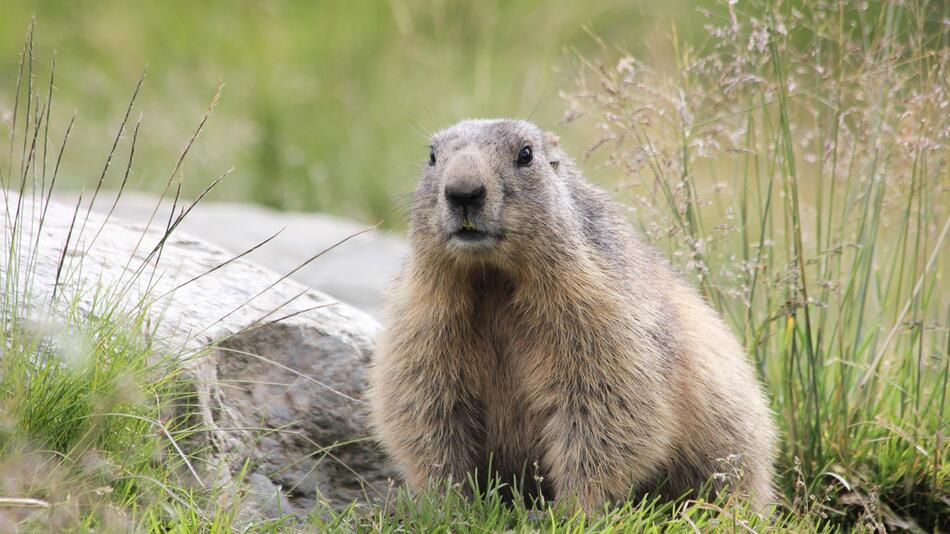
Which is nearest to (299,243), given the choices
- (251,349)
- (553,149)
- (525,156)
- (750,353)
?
(251,349)

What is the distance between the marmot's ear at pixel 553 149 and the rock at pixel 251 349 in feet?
3.77

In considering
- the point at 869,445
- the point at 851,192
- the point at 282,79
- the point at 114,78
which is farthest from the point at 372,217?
the point at 869,445

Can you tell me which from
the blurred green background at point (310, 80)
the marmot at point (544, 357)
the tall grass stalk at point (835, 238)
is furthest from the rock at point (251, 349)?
the blurred green background at point (310, 80)

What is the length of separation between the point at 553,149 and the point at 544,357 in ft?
2.98

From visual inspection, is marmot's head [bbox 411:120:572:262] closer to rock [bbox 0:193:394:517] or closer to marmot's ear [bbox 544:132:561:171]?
marmot's ear [bbox 544:132:561:171]

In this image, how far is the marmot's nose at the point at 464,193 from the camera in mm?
3918

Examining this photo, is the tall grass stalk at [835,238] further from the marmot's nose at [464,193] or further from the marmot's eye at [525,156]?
the marmot's nose at [464,193]

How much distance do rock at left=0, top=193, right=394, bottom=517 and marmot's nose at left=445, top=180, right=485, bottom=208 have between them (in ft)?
2.42

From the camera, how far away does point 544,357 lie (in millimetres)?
4270

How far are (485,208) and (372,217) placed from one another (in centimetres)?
582

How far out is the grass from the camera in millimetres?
3541

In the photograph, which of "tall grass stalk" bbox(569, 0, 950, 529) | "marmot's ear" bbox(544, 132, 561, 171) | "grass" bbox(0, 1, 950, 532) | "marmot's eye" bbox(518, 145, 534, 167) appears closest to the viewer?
"grass" bbox(0, 1, 950, 532)

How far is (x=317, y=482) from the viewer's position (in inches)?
185

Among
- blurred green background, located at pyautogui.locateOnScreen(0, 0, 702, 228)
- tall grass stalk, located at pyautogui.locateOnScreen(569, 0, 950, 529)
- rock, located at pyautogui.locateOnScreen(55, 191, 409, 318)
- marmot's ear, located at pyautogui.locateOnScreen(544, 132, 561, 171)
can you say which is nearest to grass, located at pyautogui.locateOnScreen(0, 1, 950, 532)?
tall grass stalk, located at pyautogui.locateOnScreen(569, 0, 950, 529)
